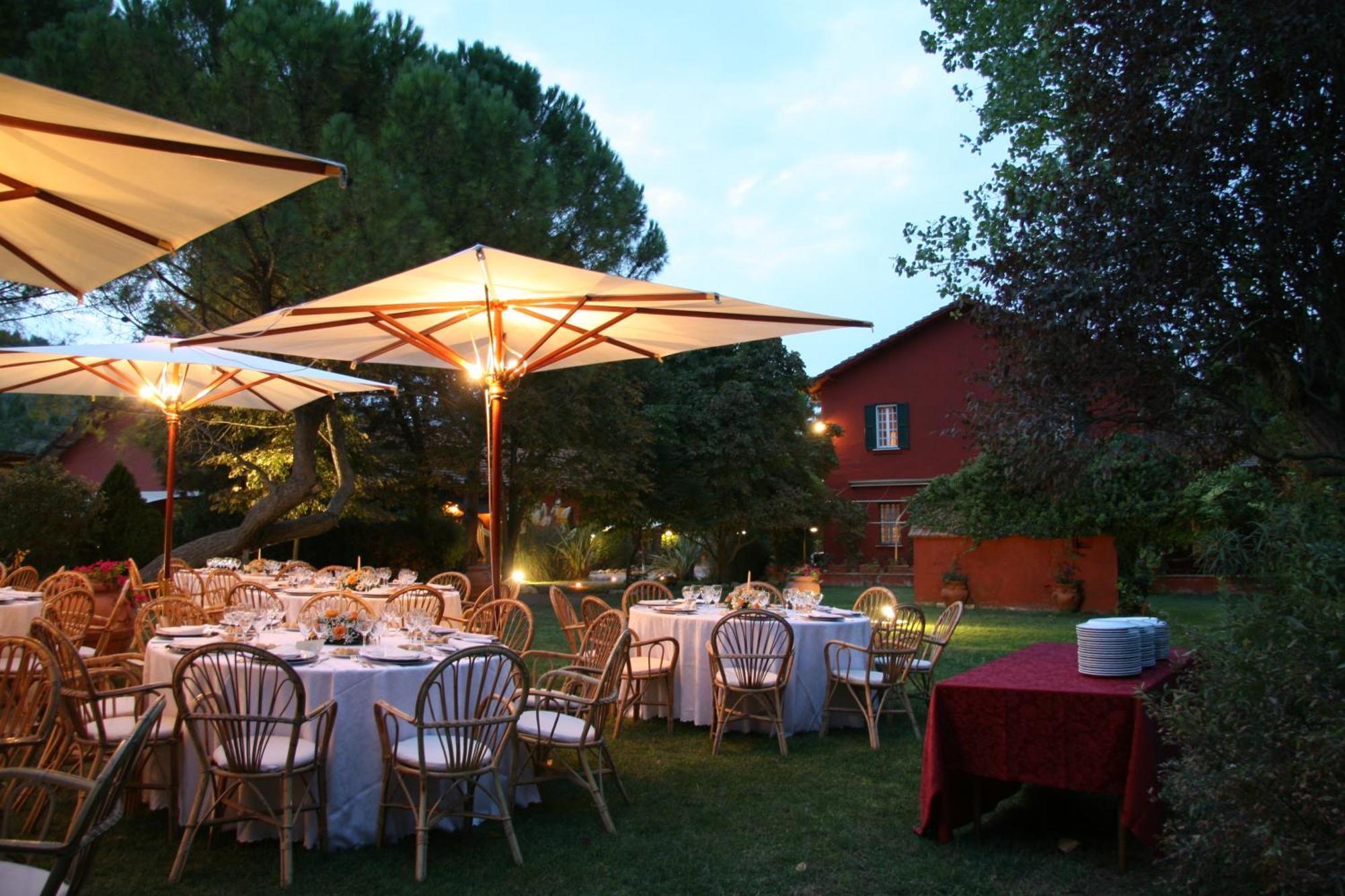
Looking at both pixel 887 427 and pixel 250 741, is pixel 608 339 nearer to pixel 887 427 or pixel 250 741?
pixel 250 741

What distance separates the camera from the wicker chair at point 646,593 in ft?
26.2

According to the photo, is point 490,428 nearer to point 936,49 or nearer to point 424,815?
point 424,815

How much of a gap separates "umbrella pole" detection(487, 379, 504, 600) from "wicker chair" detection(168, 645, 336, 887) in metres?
1.97

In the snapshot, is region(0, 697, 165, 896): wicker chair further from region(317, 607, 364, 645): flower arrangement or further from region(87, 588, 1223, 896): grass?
region(317, 607, 364, 645): flower arrangement

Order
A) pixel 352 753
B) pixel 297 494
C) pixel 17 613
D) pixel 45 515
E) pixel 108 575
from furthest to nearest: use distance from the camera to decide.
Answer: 1. pixel 297 494
2. pixel 45 515
3. pixel 108 575
4. pixel 17 613
5. pixel 352 753

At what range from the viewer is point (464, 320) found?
6742mm

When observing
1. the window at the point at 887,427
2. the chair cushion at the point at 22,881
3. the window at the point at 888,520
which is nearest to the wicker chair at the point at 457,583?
the chair cushion at the point at 22,881

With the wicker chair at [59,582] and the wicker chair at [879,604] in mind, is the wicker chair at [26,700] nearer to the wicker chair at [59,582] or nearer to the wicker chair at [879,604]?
the wicker chair at [59,582]

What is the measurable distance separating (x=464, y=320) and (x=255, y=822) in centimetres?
358

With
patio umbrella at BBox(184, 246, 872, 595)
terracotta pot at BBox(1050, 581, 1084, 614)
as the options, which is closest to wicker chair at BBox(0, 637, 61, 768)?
patio umbrella at BBox(184, 246, 872, 595)

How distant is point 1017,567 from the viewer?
16.0m

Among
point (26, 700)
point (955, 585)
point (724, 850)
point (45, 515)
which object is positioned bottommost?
point (724, 850)

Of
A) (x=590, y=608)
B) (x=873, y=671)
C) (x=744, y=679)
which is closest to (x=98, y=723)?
(x=590, y=608)

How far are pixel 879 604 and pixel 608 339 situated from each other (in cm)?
360
